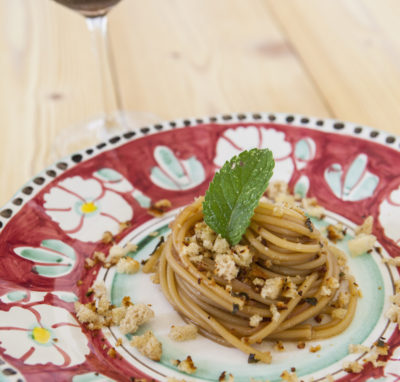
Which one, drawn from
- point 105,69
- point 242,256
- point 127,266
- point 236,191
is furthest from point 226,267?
point 105,69

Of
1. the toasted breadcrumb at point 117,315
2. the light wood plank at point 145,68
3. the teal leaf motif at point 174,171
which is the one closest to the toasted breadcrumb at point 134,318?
the toasted breadcrumb at point 117,315

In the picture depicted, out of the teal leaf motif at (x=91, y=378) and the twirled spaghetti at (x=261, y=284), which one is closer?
the teal leaf motif at (x=91, y=378)

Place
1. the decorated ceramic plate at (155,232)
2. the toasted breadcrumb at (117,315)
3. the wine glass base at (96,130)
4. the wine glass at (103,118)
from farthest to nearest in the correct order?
the wine glass base at (96,130), the wine glass at (103,118), the toasted breadcrumb at (117,315), the decorated ceramic plate at (155,232)

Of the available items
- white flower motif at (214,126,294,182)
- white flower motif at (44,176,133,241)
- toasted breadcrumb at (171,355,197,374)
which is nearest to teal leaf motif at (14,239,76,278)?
white flower motif at (44,176,133,241)

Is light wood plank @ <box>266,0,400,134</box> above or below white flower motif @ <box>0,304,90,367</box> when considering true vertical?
above

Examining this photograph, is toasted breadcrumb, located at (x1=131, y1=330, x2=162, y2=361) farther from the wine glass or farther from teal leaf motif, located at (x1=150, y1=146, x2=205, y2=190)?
the wine glass

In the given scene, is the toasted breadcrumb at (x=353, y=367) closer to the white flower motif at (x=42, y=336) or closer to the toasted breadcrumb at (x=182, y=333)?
the toasted breadcrumb at (x=182, y=333)

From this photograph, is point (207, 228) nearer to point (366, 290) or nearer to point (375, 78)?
point (366, 290)
